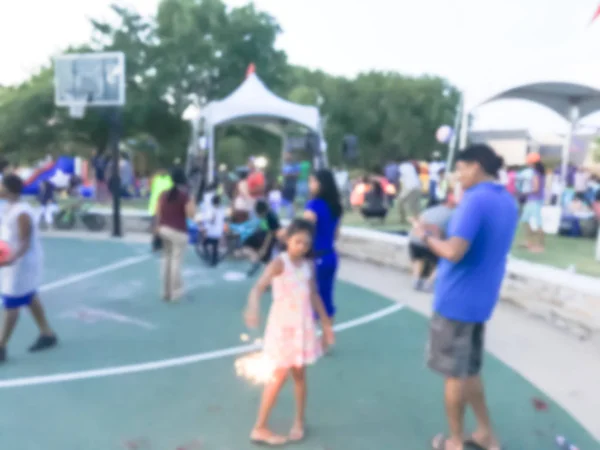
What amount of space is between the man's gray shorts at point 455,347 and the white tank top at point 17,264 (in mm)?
3564

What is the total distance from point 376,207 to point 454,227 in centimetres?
1170

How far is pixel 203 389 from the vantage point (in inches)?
191

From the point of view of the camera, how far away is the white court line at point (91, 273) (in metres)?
8.74

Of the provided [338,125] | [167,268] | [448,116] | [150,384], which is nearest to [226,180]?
[167,268]

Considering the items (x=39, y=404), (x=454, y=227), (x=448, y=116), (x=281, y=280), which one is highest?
(x=448, y=116)

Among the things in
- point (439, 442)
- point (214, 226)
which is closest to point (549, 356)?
point (439, 442)

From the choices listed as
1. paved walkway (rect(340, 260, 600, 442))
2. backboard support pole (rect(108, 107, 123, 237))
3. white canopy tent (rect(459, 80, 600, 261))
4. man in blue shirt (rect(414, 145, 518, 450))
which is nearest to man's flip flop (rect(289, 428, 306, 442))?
man in blue shirt (rect(414, 145, 518, 450))

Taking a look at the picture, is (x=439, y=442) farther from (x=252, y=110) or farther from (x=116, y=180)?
(x=252, y=110)

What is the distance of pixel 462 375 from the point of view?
3551 mm

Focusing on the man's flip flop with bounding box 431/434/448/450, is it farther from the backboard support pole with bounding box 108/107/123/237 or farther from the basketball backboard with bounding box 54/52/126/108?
the basketball backboard with bounding box 54/52/126/108

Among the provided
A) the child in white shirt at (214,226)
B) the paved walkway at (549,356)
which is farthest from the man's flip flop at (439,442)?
the child in white shirt at (214,226)

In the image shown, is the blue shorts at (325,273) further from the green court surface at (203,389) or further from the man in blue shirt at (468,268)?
the man in blue shirt at (468,268)

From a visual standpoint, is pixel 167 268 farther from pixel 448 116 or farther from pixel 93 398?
pixel 448 116

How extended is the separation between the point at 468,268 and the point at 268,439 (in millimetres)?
1616
